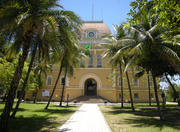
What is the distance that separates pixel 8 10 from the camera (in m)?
6.56

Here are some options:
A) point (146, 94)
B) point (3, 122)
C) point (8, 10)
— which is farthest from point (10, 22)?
point (146, 94)

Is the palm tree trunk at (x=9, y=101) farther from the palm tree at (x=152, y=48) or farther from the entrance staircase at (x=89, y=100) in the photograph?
the entrance staircase at (x=89, y=100)

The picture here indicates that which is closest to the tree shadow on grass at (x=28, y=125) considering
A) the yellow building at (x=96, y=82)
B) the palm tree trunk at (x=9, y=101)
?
the palm tree trunk at (x=9, y=101)

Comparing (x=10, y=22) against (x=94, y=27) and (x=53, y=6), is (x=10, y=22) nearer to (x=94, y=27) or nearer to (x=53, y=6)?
(x=53, y=6)

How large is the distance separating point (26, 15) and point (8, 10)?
90 centimetres

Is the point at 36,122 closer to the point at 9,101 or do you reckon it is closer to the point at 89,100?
the point at 9,101

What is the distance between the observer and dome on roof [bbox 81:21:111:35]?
3706 cm

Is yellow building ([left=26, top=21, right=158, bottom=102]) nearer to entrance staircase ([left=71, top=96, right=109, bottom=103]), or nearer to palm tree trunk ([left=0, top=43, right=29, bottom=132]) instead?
entrance staircase ([left=71, top=96, right=109, bottom=103])

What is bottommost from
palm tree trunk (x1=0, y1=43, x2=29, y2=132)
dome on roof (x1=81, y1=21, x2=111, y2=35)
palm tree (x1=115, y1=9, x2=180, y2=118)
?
palm tree trunk (x1=0, y1=43, x2=29, y2=132)

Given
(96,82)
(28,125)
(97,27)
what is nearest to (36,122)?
(28,125)

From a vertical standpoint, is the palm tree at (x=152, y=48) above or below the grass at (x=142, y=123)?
above

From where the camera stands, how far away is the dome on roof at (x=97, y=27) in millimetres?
37062

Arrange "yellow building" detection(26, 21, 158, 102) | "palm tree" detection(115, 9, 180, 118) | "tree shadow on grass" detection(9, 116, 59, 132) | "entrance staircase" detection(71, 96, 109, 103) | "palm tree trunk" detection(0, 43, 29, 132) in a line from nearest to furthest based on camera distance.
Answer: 1. "palm tree trunk" detection(0, 43, 29, 132)
2. "tree shadow on grass" detection(9, 116, 59, 132)
3. "palm tree" detection(115, 9, 180, 118)
4. "entrance staircase" detection(71, 96, 109, 103)
5. "yellow building" detection(26, 21, 158, 102)

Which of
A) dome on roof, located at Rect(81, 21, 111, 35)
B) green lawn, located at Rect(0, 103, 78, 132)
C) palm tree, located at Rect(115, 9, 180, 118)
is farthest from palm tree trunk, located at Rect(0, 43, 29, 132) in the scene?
dome on roof, located at Rect(81, 21, 111, 35)
